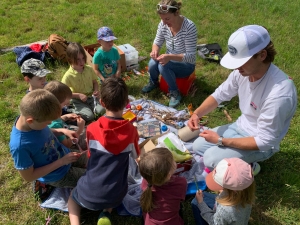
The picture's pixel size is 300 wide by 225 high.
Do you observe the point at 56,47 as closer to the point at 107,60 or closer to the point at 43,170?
the point at 107,60

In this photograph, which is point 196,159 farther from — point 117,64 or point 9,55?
point 9,55

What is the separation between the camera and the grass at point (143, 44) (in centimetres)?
302

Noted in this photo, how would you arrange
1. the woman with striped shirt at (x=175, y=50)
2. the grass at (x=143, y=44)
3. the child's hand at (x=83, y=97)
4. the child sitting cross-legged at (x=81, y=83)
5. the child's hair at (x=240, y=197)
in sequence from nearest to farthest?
1. the child's hair at (x=240, y=197)
2. the grass at (x=143, y=44)
3. the child sitting cross-legged at (x=81, y=83)
4. the child's hand at (x=83, y=97)
5. the woman with striped shirt at (x=175, y=50)

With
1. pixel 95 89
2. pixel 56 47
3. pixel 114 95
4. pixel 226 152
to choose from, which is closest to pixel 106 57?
pixel 95 89

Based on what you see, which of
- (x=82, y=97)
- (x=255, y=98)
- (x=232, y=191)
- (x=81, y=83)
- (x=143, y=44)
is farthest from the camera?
(x=143, y=44)

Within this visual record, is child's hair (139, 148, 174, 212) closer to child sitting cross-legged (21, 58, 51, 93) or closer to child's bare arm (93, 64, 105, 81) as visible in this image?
child sitting cross-legged (21, 58, 51, 93)

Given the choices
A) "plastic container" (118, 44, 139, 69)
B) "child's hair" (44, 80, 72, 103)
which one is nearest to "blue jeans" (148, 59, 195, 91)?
"plastic container" (118, 44, 139, 69)

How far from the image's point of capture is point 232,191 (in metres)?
2.21

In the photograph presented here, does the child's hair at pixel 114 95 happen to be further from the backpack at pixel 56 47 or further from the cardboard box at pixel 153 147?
the backpack at pixel 56 47

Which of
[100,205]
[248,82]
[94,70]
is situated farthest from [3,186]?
[248,82]

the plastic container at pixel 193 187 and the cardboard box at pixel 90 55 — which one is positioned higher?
the cardboard box at pixel 90 55

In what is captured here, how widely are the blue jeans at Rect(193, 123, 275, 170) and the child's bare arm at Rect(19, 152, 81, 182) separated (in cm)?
153

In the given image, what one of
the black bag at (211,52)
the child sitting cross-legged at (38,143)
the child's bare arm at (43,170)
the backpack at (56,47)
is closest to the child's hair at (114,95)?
the child sitting cross-legged at (38,143)

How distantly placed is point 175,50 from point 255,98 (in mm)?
1951
